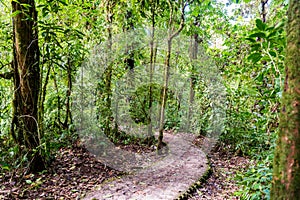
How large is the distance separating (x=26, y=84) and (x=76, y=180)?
152cm

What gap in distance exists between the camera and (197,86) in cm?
726

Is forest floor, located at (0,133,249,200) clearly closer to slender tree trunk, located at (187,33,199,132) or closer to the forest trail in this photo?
the forest trail

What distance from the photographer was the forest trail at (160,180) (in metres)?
3.11

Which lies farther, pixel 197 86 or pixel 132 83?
pixel 197 86

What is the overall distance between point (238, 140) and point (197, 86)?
2.15 meters

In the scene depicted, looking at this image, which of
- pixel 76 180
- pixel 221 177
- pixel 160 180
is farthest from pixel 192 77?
pixel 76 180

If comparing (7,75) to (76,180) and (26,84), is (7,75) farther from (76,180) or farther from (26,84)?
(76,180)

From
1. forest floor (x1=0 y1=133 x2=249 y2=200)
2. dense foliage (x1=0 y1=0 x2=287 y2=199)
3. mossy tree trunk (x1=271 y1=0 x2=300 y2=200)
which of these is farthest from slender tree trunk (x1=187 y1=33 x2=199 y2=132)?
mossy tree trunk (x1=271 y1=0 x2=300 y2=200)

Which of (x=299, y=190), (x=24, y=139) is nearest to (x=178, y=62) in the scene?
(x=24, y=139)

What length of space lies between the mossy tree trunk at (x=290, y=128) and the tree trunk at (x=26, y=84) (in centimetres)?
313

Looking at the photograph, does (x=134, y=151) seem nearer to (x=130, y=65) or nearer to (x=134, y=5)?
(x=130, y=65)

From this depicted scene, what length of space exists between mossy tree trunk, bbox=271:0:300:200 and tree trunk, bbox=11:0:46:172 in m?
3.13

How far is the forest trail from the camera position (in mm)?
3109

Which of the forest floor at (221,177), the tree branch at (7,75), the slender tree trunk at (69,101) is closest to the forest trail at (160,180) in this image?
the forest floor at (221,177)
